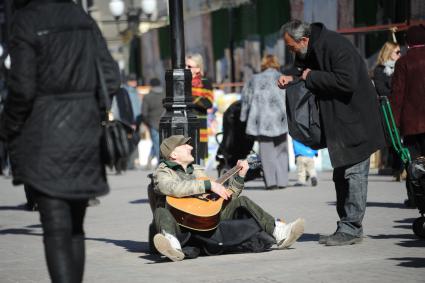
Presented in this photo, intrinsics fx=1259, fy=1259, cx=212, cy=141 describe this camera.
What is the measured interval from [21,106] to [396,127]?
5.49 metres

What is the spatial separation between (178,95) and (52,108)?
474 centimetres

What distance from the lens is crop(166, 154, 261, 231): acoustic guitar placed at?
9305 millimetres

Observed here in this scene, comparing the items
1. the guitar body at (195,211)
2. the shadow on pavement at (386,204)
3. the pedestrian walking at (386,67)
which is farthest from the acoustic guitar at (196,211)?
the pedestrian walking at (386,67)

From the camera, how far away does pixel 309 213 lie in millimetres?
12922

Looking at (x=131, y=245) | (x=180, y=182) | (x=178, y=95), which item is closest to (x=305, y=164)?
(x=178, y=95)

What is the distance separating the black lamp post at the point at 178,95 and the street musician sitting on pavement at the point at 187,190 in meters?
1.09

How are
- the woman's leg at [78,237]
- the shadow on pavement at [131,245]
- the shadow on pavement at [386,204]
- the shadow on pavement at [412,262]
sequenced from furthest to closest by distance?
the shadow on pavement at [386,204], the shadow on pavement at [131,245], the shadow on pavement at [412,262], the woman's leg at [78,237]

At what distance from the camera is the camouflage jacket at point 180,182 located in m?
9.34

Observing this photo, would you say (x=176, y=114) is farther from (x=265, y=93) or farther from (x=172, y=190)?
(x=265, y=93)

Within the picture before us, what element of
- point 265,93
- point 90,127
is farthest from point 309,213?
point 90,127

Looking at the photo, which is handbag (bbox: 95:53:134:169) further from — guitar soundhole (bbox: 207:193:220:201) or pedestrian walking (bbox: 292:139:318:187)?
pedestrian walking (bbox: 292:139:318:187)

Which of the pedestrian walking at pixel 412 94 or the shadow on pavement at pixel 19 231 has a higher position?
the pedestrian walking at pixel 412 94

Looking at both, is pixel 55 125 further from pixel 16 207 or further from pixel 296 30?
pixel 16 207

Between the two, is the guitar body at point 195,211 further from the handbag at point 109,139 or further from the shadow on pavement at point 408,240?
the handbag at point 109,139
